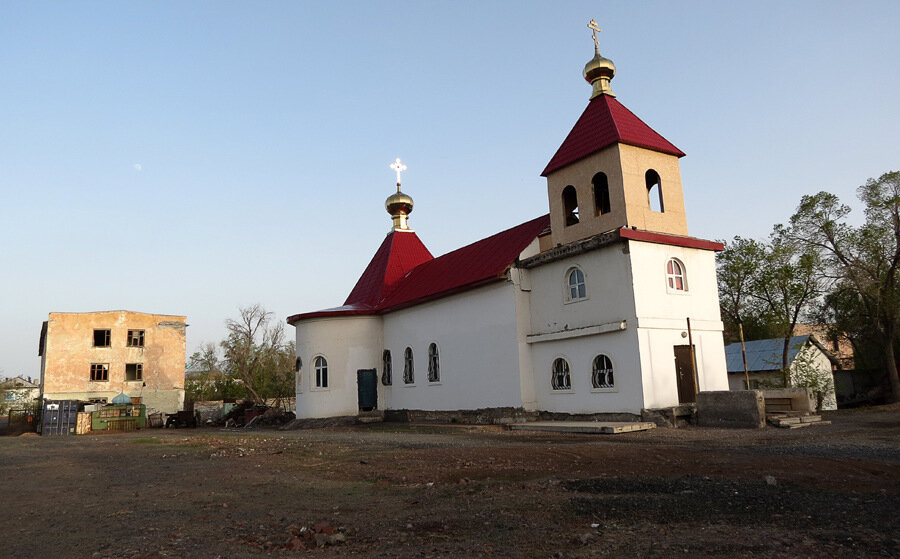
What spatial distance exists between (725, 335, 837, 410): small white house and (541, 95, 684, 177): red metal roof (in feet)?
48.3

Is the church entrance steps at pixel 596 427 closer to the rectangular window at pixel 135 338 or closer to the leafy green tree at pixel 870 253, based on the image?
the leafy green tree at pixel 870 253

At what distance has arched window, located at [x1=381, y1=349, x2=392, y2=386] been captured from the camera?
970 inches

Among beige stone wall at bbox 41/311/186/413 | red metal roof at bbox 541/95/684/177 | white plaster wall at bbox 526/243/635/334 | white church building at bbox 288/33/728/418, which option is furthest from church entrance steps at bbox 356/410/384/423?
beige stone wall at bbox 41/311/186/413

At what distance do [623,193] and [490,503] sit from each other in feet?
39.2

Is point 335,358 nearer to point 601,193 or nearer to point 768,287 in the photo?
point 601,193

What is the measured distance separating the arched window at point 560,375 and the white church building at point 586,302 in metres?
0.03

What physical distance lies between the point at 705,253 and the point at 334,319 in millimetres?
13996

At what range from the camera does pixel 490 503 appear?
6363 mm

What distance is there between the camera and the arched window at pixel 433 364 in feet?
71.7

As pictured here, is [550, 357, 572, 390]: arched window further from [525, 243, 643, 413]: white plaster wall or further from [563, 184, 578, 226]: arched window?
[563, 184, 578, 226]: arched window

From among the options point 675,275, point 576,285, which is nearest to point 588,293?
point 576,285

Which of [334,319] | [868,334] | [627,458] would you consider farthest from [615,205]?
[868,334]

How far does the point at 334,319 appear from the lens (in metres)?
24.5

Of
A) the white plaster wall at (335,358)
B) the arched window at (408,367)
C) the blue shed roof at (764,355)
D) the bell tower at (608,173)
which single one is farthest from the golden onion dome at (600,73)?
the blue shed roof at (764,355)
